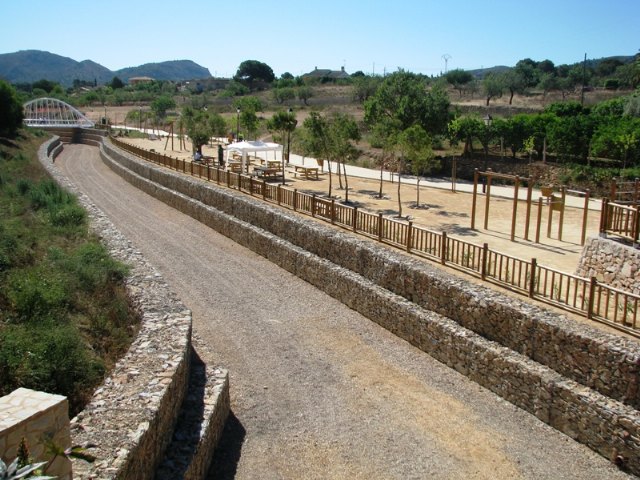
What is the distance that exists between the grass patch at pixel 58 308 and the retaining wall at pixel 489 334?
5685mm

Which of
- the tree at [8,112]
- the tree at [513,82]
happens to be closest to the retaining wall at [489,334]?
the tree at [8,112]

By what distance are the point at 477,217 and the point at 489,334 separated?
1026 centimetres

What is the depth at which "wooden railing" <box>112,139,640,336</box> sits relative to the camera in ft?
34.9

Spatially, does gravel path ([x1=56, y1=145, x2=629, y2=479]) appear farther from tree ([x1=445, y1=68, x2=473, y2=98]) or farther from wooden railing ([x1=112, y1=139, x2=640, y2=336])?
tree ([x1=445, y1=68, x2=473, y2=98])

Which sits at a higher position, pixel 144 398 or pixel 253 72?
pixel 253 72

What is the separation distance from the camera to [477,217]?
21.5 metres

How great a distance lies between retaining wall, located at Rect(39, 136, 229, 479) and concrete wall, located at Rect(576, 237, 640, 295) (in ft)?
26.1

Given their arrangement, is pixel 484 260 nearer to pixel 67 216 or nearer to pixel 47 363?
pixel 47 363

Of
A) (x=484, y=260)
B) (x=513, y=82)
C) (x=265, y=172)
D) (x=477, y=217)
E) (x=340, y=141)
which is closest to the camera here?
(x=484, y=260)

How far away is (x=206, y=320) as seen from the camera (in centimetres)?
1410

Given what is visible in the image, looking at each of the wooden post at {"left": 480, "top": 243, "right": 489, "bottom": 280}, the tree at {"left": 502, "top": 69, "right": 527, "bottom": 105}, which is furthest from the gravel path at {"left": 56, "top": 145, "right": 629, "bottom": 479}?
the tree at {"left": 502, "top": 69, "right": 527, "bottom": 105}

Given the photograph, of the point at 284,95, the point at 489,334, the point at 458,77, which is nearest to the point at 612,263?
the point at 489,334

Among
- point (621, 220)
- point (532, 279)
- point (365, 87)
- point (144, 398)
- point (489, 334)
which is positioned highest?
point (365, 87)

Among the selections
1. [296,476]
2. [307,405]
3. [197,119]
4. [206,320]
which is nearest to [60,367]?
[296,476]
